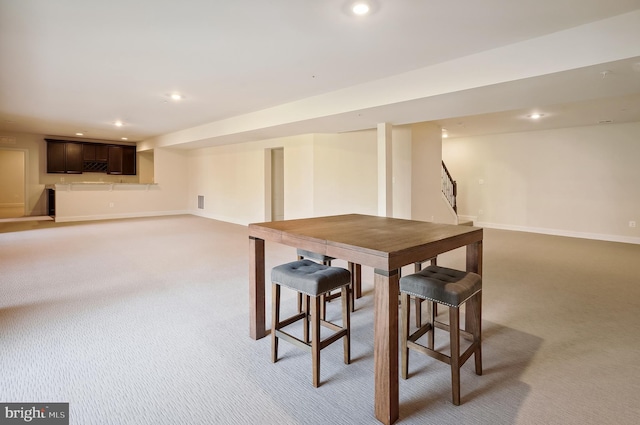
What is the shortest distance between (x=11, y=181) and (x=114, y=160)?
3.96 m

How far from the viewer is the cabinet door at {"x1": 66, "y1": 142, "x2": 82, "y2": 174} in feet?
32.5

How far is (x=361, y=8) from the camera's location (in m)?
2.44

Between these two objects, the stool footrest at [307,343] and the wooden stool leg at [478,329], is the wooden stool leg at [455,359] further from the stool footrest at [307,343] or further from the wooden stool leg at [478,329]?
the stool footrest at [307,343]

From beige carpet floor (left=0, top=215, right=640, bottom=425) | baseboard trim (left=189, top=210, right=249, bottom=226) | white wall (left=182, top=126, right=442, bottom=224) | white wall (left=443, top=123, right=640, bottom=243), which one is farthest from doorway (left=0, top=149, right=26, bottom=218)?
white wall (left=443, top=123, right=640, bottom=243)

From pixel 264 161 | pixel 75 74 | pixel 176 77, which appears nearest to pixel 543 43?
pixel 176 77

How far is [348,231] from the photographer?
7.25 ft

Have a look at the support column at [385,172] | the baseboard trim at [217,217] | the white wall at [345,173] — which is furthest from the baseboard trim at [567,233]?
the baseboard trim at [217,217]

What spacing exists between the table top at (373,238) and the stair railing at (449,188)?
242 inches

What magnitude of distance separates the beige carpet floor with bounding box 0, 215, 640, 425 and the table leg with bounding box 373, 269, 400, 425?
115 millimetres

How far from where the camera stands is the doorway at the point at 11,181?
35.9ft

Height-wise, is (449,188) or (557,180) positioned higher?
(557,180)

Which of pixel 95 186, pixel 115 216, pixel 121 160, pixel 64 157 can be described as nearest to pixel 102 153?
pixel 121 160

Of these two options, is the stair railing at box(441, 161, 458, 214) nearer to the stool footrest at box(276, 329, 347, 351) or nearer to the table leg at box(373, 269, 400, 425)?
the stool footrest at box(276, 329, 347, 351)

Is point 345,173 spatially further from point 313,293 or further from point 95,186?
point 95,186
